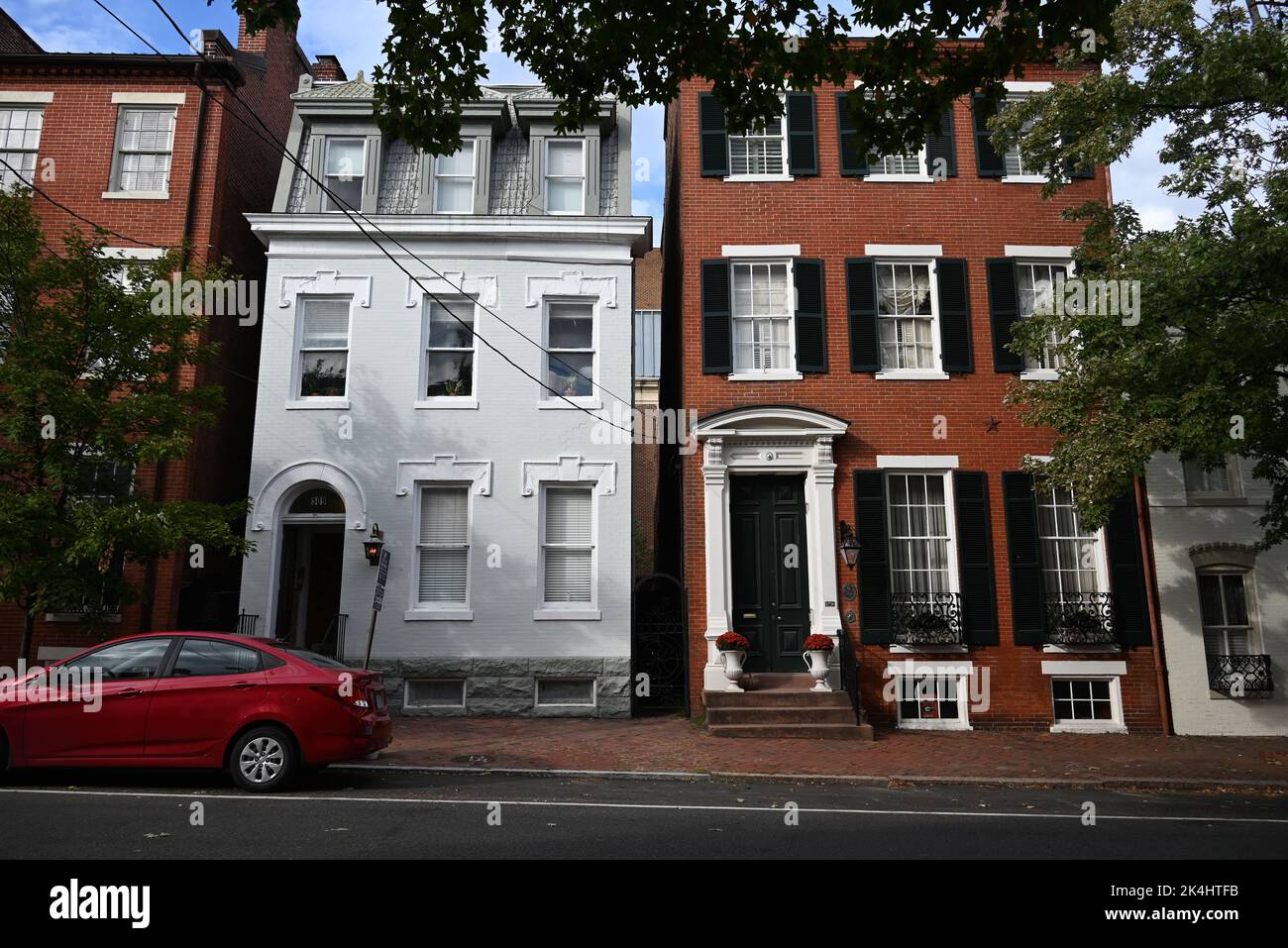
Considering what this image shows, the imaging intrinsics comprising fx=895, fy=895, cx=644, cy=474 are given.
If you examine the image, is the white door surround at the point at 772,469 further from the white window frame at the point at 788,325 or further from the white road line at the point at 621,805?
the white road line at the point at 621,805

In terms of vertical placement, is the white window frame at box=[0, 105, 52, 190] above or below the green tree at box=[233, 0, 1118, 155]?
above

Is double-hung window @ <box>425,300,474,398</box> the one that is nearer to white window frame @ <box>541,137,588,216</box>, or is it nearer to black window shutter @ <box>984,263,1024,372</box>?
white window frame @ <box>541,137,588,216</box>

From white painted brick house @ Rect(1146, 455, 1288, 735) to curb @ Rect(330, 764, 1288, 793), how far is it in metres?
3.73

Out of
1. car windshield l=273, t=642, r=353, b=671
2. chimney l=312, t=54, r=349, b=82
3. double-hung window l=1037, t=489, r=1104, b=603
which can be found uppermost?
chimney l=312, t=54, r=349, b=82

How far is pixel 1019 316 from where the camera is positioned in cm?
1508

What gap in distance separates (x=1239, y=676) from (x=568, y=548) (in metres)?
10.7

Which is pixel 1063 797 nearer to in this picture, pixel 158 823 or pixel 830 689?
pixel 830 689

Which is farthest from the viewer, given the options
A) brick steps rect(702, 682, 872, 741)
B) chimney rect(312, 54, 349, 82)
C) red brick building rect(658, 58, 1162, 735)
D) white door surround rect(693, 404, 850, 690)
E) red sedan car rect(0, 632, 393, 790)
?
chimney rect(312, 54, 349, 82)

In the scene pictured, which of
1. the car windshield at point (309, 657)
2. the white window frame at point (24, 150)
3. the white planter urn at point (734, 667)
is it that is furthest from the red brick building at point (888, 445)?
the white window frame at point (24, 150)

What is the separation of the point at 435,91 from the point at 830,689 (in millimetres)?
9740

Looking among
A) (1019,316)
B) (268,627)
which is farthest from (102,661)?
(1019,316)

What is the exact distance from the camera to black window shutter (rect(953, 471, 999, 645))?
1409cm

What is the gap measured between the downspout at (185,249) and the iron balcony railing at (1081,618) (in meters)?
13.7

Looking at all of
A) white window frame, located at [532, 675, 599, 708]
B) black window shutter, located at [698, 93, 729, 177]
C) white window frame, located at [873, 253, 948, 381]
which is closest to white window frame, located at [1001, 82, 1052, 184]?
white window frame, located at [873, 253, 948, 381]
